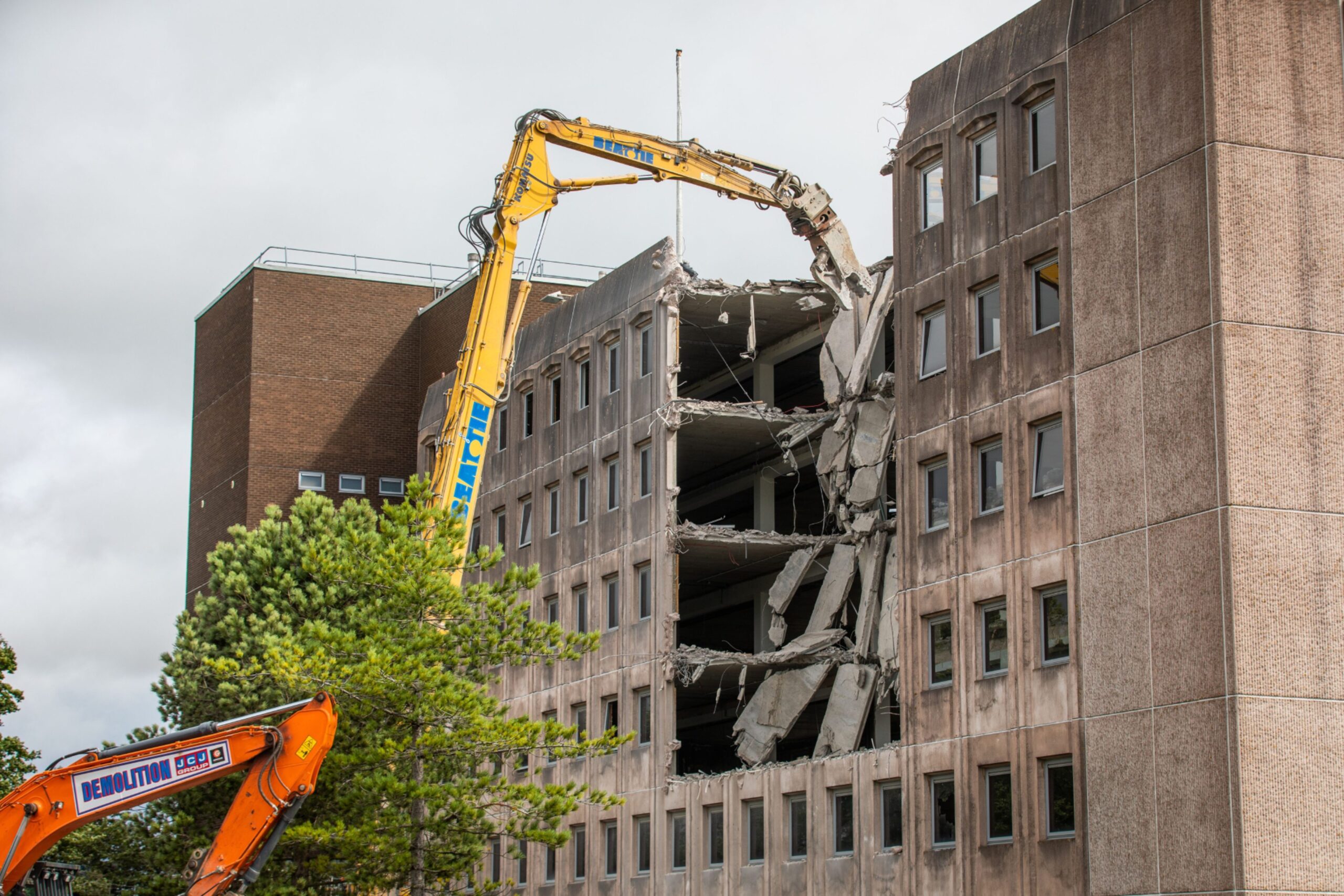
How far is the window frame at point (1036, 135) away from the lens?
1492 inches

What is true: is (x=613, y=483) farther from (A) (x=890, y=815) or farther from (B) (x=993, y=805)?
(B) (x=993, y=805)

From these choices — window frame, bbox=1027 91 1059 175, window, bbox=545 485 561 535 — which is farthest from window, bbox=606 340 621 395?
window frame, bbox=1027 91 1059 175

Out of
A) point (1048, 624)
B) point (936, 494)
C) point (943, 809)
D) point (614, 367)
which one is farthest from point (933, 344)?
point (614, 367)

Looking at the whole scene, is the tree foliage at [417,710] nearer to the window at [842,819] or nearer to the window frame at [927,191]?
the window at [842,819]

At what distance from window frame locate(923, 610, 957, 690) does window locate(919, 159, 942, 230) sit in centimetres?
858

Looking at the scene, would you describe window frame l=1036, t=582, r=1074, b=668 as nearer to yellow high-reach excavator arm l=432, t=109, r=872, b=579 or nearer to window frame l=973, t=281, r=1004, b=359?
window frame l=973, t=281, r=1004, b=359

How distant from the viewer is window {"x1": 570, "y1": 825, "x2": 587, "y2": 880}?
52.5m

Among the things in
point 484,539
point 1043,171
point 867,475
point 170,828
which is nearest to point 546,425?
point 484,539

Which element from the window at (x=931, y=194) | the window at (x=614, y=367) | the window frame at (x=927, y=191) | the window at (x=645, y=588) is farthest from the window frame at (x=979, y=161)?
the window at (x=614, y=367)

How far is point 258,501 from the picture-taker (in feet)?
237

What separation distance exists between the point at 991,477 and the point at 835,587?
11074 mm

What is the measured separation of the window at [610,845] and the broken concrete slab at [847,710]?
7.41 metres

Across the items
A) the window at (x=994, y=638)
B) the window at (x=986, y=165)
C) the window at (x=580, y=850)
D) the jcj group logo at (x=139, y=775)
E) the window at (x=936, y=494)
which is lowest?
the window at (x=580, y=850)

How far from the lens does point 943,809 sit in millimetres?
38531
